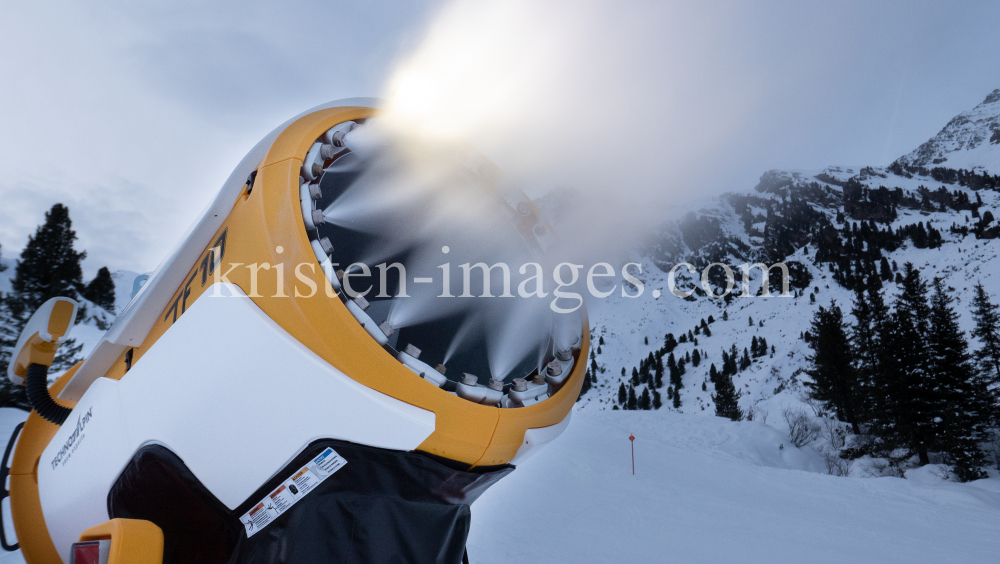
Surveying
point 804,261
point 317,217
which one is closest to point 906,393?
point 317,217

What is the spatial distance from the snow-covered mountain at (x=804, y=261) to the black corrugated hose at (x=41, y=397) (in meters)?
2.07

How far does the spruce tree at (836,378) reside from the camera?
3115 cm

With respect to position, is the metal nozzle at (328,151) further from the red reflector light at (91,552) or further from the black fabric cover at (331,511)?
the red reflector light at (91,552)

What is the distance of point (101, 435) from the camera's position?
148 centimetres

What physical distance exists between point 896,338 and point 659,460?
25.1 meters

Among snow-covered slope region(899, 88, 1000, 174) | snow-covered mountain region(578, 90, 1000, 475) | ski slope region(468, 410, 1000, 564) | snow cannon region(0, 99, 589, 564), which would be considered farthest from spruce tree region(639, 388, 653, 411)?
snow-covered slope region(899, 88, 1000, 174)

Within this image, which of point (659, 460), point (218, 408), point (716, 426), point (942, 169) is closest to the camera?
point (218, 408)

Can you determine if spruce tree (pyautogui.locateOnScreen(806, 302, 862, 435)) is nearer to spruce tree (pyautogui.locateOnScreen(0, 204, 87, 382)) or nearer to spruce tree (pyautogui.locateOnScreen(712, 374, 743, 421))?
spruce tree (pyautogui.locateOnScreen(712, 374, 743, 421))

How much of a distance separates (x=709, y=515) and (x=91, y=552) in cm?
703

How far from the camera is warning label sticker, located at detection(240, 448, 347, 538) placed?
1.12 metres

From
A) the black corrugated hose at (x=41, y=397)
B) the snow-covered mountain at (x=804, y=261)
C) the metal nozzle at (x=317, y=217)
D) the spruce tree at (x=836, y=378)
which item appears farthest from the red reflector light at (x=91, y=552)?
the spruce tree at (x=836, y=378)

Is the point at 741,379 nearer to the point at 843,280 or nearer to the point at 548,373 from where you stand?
the point at 843,280

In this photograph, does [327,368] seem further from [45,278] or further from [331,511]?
[45,278]

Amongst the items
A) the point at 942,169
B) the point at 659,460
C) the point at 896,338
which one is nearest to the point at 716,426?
the point at 659,460
